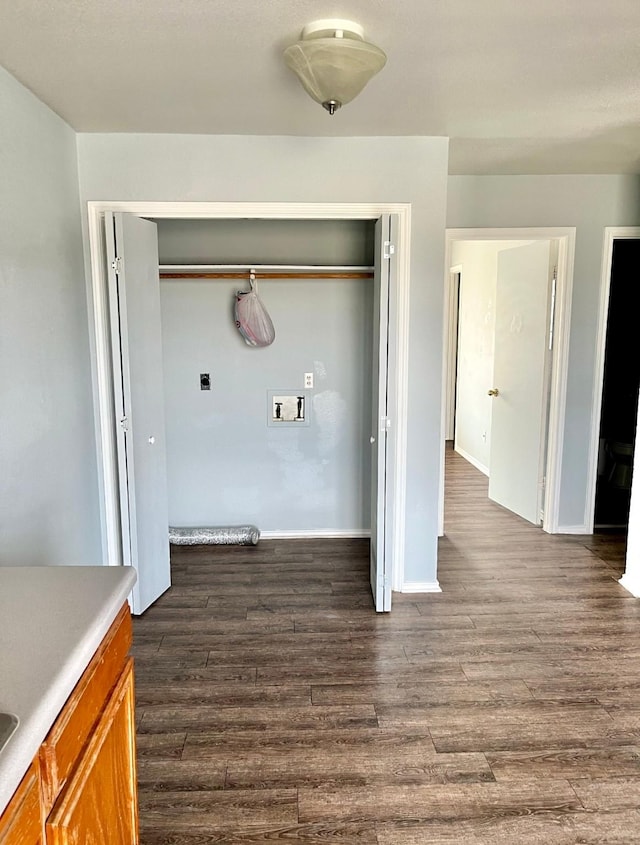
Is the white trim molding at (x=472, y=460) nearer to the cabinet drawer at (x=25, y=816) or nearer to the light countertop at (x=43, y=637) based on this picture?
the light countertop at (x=43, y=637)

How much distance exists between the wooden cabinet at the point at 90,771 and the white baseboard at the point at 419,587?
2161mm

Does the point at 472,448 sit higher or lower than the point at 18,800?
lower

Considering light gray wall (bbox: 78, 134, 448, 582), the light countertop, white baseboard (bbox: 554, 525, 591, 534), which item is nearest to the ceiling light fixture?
light gray wall (bbox: 78, 134, 448, 582)

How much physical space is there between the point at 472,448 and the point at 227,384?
3.66 metres

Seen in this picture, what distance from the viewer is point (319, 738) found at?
6.96 feet

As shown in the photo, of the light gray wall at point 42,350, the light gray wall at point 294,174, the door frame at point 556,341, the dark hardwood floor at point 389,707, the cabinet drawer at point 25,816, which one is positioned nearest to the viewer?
the cabinet drawer at point 25,816

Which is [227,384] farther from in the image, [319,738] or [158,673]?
[319,738]

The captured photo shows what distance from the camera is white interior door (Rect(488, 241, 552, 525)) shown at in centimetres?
432

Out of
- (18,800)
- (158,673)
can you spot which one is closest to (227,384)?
(158,673)

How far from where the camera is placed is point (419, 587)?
11.1ft

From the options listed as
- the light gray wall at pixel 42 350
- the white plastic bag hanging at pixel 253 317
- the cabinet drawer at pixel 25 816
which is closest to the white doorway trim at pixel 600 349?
the white plastic bag hanging at pixel 253 317

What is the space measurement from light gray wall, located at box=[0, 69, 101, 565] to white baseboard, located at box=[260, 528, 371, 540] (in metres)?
1.41

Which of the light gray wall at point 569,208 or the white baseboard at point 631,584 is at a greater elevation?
the light gray wall at point 569,208

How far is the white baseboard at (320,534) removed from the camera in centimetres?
422
